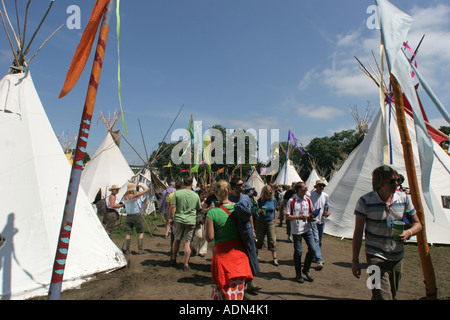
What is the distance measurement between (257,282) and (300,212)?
144 cm

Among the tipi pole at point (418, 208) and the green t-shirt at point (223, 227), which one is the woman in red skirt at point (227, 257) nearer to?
the green t-shirt at point (223, 227)

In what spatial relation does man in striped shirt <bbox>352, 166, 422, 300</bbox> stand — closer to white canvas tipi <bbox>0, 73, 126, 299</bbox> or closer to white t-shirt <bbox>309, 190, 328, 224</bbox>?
white t-shirt <bbox>309, 190, 328, 224</bbox>

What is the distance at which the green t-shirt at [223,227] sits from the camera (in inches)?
114

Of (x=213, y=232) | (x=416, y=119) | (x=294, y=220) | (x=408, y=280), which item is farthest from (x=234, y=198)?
(x=408, y=280)

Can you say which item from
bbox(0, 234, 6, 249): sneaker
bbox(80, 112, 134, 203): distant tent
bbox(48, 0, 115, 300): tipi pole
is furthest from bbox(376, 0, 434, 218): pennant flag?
bbox(80, 112, 134, 203): distant tent

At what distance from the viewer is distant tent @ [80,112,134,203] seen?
1342cm

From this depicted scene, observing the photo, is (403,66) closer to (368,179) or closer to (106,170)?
(368,179)

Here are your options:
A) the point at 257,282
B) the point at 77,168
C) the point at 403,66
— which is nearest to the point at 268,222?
the point at 257,282

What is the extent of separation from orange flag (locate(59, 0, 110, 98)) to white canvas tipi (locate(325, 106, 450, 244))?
8.76 meters

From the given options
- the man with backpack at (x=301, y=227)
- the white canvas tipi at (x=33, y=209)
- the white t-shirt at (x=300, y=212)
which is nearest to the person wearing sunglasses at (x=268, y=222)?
the man with backpack at (x=301, y=227)

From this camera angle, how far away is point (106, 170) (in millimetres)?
13875

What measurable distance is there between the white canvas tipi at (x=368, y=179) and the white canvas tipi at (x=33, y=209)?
729 centimetres
